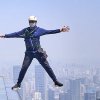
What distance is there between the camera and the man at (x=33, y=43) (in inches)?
249

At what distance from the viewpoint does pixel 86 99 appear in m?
91.3

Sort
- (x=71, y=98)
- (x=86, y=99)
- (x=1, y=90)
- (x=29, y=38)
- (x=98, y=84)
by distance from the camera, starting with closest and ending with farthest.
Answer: (x=29, y=38) → (x=1, y=90) → (x=86, y=99) → (x=71, y=98) → (x=98, y=84)

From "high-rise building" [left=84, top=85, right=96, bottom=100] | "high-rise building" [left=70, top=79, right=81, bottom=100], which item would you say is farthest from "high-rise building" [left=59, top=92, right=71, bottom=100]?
"high-rise building" [left=84, top=85, right=96, bottom=100]

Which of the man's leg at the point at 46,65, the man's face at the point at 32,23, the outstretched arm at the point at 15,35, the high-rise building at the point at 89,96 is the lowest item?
the high-rise building at the point at 89,96

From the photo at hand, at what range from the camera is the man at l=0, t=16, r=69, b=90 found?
249 inches

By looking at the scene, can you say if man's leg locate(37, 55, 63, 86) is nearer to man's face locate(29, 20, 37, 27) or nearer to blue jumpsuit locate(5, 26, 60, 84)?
blue jumpsuit locate(5, 26, 60, 84)

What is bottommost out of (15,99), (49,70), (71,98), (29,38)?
(71,98)

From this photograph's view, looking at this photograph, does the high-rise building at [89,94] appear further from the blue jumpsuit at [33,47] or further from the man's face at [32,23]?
the man's face at [32,23]

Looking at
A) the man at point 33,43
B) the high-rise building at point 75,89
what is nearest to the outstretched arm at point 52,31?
the man at point 33,43

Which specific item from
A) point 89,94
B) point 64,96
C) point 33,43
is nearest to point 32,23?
point 33,43

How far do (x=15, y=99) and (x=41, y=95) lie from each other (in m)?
78.0

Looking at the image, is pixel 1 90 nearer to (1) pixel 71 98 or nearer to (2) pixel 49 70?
(2) pixel 49 70

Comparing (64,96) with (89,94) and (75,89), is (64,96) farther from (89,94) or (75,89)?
(89,94)

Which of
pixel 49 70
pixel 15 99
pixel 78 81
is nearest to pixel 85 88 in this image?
pixel 78 81
